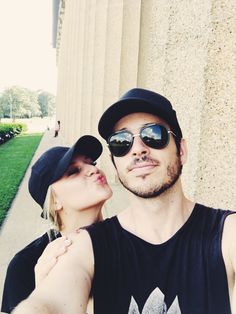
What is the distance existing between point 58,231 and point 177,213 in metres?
0.90

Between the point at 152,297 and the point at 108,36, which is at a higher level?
the point at 108,36

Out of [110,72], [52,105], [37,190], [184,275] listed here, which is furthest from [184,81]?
[52,105]

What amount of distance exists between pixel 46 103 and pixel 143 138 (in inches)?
5979

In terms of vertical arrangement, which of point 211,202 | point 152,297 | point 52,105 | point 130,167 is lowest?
point 52,105

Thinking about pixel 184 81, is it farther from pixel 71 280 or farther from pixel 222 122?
Answer: pixel 71 280

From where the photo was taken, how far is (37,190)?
2631mm

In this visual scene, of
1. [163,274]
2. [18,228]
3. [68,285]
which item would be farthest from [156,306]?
[18,228]

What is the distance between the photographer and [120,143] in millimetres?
1999

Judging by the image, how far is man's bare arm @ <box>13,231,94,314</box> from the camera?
1610 millimetres

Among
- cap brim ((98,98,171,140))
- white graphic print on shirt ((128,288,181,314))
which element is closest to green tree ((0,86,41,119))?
cap brim ((98,98,171,140))

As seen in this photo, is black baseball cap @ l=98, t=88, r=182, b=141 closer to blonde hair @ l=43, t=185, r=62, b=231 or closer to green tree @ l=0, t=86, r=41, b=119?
blonde hair @ l=43, t=185, r=62, b=231

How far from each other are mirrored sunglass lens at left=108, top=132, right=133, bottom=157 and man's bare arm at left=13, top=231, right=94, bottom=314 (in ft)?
1.36

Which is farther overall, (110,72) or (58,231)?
(110,72)

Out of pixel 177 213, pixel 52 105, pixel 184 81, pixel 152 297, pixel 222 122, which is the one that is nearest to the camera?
pixel 152 297
